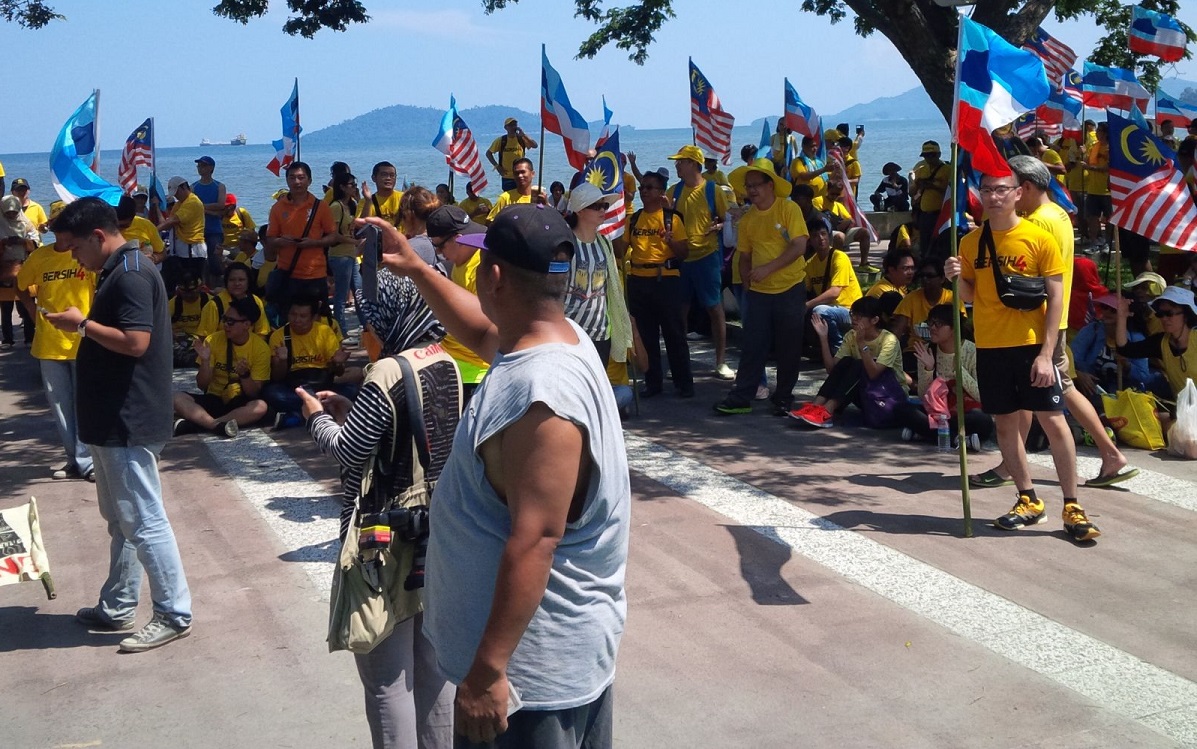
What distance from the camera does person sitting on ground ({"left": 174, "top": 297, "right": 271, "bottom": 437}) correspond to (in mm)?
9492

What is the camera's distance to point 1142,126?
8.72 m

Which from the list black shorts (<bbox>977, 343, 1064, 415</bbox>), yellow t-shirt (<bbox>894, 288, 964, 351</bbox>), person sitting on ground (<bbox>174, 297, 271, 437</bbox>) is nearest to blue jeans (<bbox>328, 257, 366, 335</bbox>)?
person sitting on ground (<bbox>174, 297, 271, 437</bbox>)

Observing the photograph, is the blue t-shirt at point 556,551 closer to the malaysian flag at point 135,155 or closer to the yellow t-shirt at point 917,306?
the yellow t-shirt at point 917,306

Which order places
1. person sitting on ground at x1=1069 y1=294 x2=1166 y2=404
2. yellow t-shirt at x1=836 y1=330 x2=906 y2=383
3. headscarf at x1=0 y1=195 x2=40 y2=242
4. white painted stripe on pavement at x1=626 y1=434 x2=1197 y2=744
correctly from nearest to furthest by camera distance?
white painted stripe on pavement at x1=626 y1=434 x2=1197 y2=744 < person sitting on ground at x1=1069 y1=294 x2=1166 y2=404 < yellow t-shirt at x1=836 y1=330 x2=906 y2=383 < headscarf at x1=0 y1=195 x2=40 y2=242

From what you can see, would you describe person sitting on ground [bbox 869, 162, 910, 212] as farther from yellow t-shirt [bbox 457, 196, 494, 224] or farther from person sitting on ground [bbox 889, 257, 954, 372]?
person sitting on ground [bbox 889, 257, 954, 372]

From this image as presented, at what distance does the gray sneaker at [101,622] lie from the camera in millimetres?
5375

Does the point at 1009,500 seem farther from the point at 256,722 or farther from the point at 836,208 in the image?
the point at 836,208

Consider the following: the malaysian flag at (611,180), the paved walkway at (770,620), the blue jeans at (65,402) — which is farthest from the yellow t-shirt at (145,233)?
the malaysian flag at (611,180)

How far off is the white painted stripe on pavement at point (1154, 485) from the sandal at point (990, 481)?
0.33 metres

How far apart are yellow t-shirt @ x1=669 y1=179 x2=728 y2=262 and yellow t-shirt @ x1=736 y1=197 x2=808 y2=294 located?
1.25 meters

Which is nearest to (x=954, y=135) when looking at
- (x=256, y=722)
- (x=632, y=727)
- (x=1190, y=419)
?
(x=1190, y=419)

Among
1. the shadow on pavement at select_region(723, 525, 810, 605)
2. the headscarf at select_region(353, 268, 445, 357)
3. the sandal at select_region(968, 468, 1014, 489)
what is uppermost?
the headscarf at select_region(353, 268, 445, 357)

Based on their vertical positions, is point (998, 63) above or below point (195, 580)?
above

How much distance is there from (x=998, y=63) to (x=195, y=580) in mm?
5036
